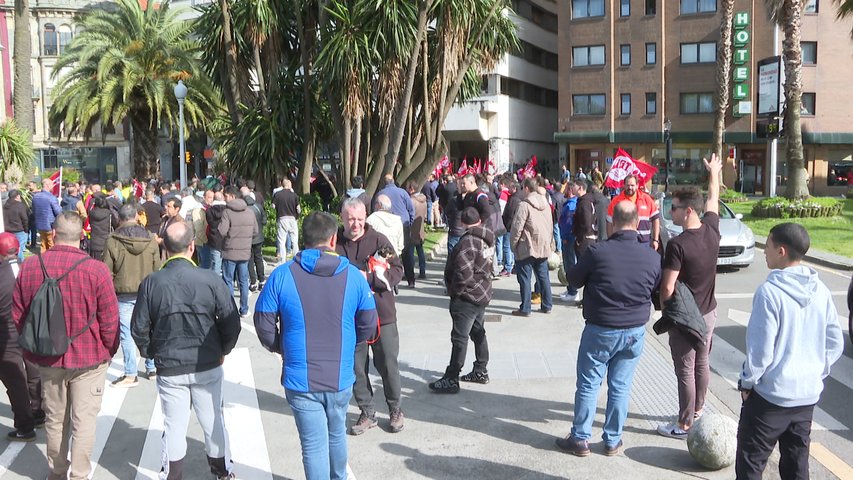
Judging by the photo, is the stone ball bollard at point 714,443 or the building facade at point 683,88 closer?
the stone ball bollard at point 714,443

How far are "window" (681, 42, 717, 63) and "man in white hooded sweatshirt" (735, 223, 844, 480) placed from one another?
39706 millimetres

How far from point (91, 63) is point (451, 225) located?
26.0 metres

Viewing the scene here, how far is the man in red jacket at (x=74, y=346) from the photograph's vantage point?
495 cm

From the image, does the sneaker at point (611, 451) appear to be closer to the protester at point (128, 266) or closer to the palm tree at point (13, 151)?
the protester at point (128, 266)

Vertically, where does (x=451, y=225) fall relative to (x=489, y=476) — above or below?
above

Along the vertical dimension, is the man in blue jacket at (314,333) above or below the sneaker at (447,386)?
Answer: above

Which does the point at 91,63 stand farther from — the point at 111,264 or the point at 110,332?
the point at 110,332

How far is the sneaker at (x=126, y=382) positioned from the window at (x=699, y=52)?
38846 millimetres

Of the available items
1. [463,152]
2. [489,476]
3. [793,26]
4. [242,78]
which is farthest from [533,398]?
[463,152]

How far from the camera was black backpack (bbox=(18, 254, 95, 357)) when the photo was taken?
4824 mm

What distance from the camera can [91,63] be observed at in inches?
1272

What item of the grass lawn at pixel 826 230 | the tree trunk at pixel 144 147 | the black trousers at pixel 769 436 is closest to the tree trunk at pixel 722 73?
the grass lawn at pixel 826 230

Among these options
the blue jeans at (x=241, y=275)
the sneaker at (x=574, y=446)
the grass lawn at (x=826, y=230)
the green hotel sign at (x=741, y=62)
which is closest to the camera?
the sneaker at (x=574, y=446)

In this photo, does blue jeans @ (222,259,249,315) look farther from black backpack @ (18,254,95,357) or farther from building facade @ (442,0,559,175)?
building facade @ (442,0,559,175)
